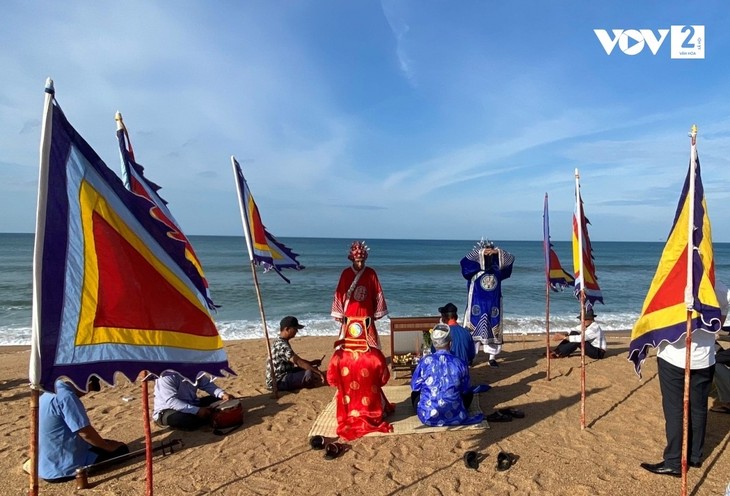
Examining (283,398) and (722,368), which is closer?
(722,368)

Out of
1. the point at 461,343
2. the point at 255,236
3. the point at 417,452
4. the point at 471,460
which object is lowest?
the point at 417,452

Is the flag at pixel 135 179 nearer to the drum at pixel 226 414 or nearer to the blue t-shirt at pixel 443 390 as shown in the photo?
the drum at pixel 226 414

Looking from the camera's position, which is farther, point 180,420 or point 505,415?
point 505,415

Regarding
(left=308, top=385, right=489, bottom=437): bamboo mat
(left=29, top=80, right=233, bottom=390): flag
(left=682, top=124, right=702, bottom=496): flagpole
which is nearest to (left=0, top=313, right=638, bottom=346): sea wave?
(left=308, top=385, right=489, bottom=437): bamboo mat

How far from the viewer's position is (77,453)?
463 cm

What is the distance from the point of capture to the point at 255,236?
23.0 ft

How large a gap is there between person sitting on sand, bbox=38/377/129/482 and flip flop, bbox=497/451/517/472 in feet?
13.4

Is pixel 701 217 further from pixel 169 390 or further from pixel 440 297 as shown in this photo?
pixel 440 297

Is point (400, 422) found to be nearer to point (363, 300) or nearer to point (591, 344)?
point (363, 300)

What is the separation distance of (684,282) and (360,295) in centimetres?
349

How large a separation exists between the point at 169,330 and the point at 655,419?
6.09 m

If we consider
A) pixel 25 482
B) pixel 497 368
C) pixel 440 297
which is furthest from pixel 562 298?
pixel 25 482

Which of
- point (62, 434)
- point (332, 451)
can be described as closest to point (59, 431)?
point (62, 434)


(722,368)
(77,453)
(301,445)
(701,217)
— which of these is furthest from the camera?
(722,368)
